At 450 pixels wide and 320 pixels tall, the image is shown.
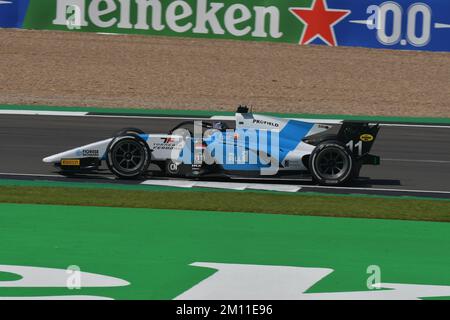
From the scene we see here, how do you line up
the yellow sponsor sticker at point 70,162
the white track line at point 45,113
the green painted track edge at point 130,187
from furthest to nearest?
the white track line at point 45,113 < the yellow sponsor sticker at point 70,162 < the green painted track edge at point 130,187

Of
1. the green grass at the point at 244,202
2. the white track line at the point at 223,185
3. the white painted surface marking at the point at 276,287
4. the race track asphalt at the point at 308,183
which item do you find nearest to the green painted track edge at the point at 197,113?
the race track asphalt at the point at 308,183

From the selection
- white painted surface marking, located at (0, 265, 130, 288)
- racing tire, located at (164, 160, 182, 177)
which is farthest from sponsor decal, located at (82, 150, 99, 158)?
white painted surface marking, located at (0, 265, 130, 288)

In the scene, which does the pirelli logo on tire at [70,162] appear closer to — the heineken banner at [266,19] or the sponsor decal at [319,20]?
the heineken banner at [266,19]

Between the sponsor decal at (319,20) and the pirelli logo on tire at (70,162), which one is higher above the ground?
the sponsor decal at (319,20)

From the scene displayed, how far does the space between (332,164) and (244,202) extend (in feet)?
7.05

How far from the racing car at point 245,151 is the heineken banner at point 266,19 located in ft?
42.0

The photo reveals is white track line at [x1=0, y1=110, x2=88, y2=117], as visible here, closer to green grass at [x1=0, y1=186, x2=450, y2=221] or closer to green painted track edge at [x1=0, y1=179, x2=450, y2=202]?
green painted track edge at [x1=0, y1=179, x2=450, y2=202]

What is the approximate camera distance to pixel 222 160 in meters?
15.9

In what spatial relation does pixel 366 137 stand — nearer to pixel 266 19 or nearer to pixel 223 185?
pixel 223 185

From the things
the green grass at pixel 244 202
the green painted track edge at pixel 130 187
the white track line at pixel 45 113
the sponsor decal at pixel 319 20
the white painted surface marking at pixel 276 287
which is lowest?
the white painted surface marking at pixel 276 287

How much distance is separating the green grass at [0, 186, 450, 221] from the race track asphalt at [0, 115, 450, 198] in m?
0.99

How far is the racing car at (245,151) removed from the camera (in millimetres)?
15781

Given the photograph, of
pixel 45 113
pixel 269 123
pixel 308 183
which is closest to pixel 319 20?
pixel 45 113
